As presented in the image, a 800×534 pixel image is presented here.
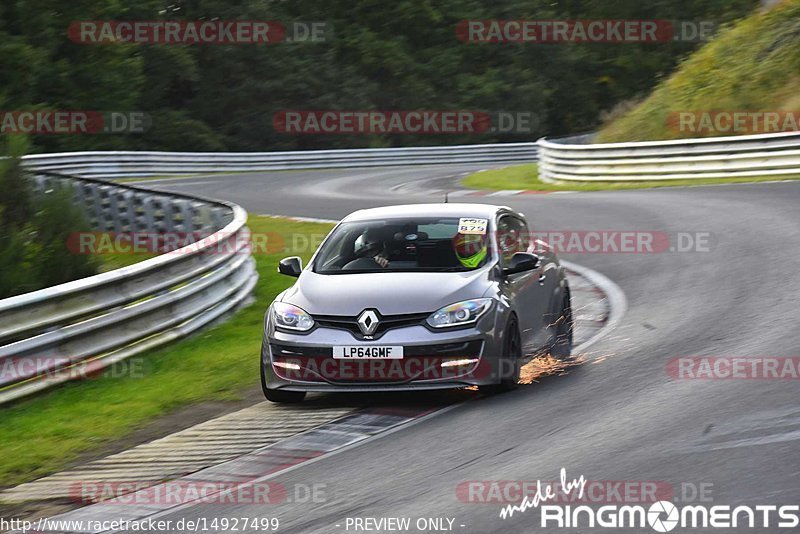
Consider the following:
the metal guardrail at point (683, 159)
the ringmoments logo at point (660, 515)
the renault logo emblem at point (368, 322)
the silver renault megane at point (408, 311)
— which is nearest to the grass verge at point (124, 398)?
the silver renault megane at point (408, 311)

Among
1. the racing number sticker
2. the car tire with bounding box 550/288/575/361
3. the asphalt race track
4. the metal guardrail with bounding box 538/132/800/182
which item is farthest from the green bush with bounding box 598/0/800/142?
the racing number sticker

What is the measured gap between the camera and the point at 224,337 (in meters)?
12.4

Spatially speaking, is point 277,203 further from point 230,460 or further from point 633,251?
point 230,460

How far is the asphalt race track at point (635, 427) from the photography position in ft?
21.5

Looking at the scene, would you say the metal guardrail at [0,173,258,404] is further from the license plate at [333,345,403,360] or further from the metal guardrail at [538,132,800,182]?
the metal guardrail at [538,132,800,182]

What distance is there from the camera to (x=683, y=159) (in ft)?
86.9

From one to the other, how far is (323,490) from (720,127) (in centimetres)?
2502

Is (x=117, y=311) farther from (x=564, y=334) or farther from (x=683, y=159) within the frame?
(x=683, y=159)

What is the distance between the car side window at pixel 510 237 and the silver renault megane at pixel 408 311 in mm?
29

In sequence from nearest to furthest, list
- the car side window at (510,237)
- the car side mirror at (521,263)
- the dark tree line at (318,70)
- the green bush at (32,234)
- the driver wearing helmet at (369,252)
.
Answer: the car side mirror at (521,263) < the driver wearing helmet at (369,252) < the car side window at (510,237) < the green bush at (32,234) < the dark tree line at (318,70)

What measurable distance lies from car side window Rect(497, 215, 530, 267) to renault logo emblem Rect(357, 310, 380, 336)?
1.44 metres

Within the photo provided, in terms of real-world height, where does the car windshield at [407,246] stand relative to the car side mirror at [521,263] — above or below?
above

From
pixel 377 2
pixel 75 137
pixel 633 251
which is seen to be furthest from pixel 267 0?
pixel 633 251

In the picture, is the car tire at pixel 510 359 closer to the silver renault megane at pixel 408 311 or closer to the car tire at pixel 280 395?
the silver renault megane at pixel 408 311
